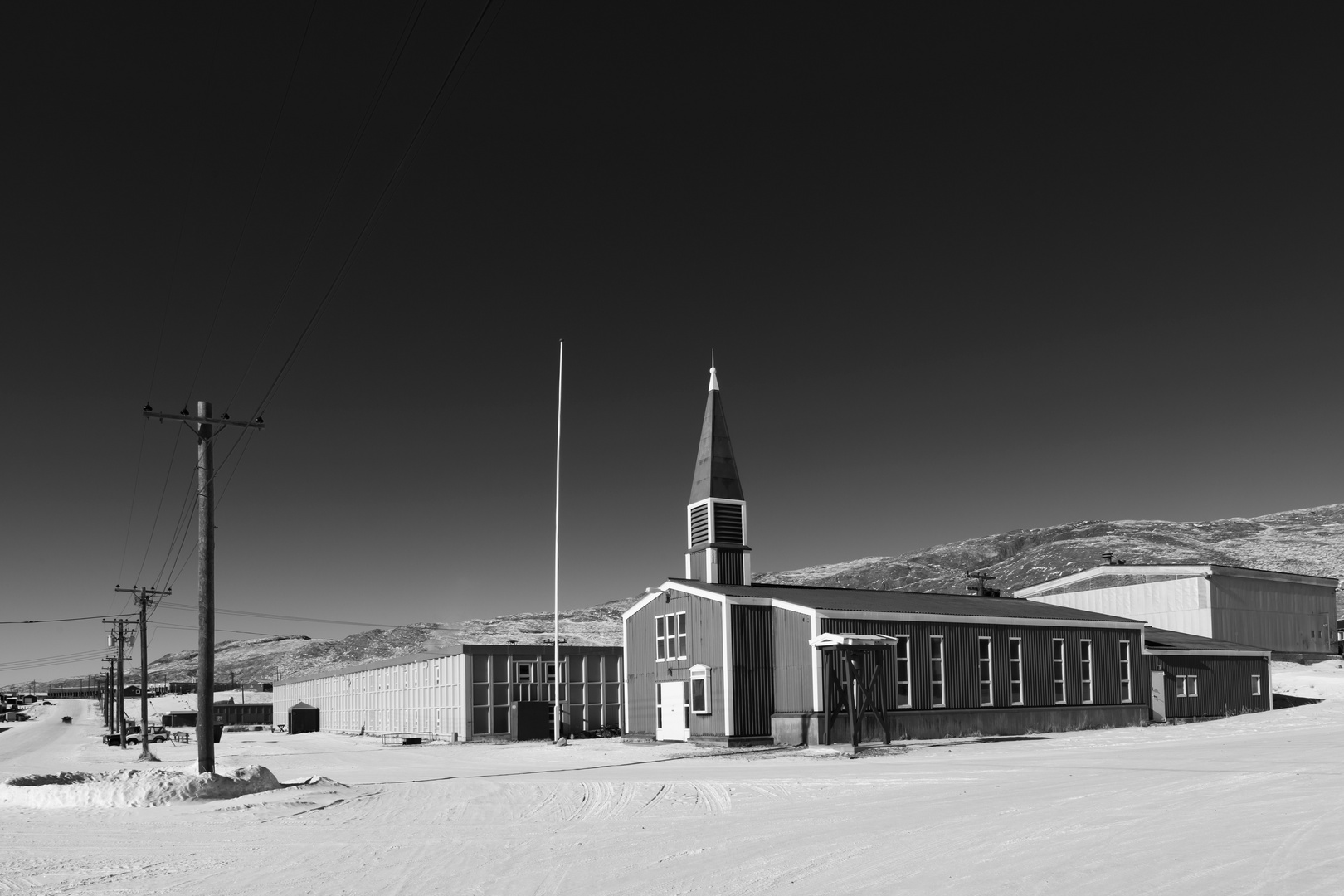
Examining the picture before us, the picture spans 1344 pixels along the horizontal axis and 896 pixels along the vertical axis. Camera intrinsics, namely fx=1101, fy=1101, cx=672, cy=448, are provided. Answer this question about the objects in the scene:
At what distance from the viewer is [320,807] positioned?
19188 millimetres

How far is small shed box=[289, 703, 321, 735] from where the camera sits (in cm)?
6856

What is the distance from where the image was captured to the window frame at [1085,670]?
41.4 metres

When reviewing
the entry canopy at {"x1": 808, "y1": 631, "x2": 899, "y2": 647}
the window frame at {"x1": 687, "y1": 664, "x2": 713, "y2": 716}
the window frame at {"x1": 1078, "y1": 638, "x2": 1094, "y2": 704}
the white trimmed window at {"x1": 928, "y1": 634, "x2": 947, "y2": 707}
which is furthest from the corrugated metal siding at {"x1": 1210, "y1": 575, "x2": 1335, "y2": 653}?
the window frame at {"x1": 687, "y1": 664, "x2": 713, "y2": 716}

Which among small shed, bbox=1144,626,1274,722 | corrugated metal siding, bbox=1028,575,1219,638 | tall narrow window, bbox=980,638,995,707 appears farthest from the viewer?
corrugated metal siding, bbox=1028,575,1219,638

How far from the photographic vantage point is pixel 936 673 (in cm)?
3722

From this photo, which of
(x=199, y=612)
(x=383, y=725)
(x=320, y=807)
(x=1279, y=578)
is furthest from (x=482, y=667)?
(x=1279, y=578)

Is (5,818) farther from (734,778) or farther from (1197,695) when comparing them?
(1197,695)

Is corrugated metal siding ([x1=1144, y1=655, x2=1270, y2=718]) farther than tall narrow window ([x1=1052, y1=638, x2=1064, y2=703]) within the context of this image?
Yes

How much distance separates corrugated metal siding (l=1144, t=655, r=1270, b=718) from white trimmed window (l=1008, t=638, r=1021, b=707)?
786 centimetres

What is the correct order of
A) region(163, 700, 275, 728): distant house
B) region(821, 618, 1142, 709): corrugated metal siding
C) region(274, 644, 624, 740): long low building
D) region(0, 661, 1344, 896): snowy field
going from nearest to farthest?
region(0, 661, 1344, 896): snowy field, region(821, 618, 1142, 709): corrugated metal siding, region(274, 644, 624, 740): long low building, region(163, 700, 275, 728): distant house

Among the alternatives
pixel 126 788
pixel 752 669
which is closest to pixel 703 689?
pixel 752 669

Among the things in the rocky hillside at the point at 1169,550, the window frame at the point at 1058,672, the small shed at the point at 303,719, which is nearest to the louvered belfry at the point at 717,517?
the window frame at the point at 1058,672

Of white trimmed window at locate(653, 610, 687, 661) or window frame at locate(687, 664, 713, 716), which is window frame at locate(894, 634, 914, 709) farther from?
white trimmed window at locate(653, 610, 687, 661)

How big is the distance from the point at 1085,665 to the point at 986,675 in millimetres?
5570
